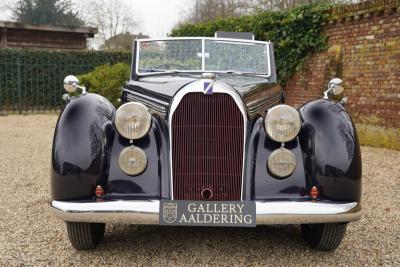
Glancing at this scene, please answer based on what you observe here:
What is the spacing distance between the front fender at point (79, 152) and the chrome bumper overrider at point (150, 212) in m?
0.11

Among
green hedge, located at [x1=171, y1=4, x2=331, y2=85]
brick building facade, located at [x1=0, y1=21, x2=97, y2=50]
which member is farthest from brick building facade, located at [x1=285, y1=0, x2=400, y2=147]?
brick building facade, located at [x1=0, y1=21, x2=97, y2=50]

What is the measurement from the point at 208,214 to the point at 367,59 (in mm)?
5967

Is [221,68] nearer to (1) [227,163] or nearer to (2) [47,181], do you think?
(1) [227,163]

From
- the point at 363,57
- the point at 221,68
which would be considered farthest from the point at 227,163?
the point at 363,57

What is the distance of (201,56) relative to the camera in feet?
14.0

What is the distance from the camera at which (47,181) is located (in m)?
5.45

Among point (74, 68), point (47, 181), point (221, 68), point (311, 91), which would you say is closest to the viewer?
point (221, 68)

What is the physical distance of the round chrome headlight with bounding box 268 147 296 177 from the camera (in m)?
2.79

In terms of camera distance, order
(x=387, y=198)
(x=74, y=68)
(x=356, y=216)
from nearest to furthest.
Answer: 1. (x=356, y=216)
2. (x=387, y=198)
3. (x=74, y=68)

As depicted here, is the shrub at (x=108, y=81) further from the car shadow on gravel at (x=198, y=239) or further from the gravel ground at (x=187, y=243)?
the car shadow on gravel at (x=198, y=239)

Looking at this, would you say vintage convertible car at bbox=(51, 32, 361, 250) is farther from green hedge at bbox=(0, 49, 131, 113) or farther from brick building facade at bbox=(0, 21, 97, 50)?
brick building facade at bbox=(0, 21, 97, 50)

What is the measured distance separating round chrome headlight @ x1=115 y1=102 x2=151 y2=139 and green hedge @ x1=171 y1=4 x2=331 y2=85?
261 inches

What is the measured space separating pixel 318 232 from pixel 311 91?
21.0ft

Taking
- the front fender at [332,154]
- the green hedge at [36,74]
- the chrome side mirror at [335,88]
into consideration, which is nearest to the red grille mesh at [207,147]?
the front fender at [332,154]
